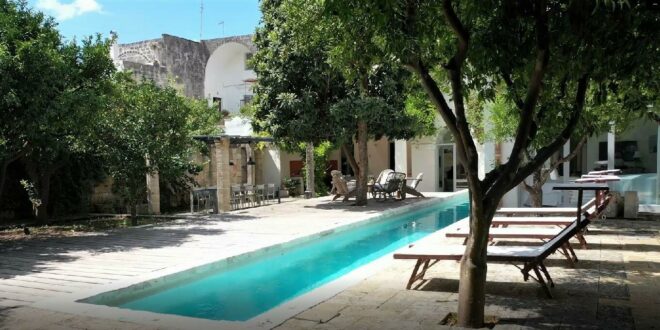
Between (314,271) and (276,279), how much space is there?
0.86 metres

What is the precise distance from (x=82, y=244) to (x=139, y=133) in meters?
3.87

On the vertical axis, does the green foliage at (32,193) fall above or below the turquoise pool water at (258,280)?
above

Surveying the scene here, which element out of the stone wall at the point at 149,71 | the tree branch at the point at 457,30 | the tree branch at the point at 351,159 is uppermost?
the stone wall at the point at 149,71

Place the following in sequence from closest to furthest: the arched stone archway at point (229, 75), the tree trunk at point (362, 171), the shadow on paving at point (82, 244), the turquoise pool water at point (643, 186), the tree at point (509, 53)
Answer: the tree at point (509, 53), the shadow on paving at point (82, 244), the turquoise pool water at point (643, 186), the tree trunk at point (362, 171), the arched stone archway at point (229, 75)

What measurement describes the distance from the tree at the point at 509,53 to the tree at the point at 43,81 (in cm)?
684

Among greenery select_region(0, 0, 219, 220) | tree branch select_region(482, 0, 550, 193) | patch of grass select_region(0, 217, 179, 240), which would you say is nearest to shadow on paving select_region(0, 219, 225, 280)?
patch of grass select_region(0, 217, 179, 240)

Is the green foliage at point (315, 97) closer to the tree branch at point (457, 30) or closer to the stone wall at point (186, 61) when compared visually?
the tree branch at point (457, 30)

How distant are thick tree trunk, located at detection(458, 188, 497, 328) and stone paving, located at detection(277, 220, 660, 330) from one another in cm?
24

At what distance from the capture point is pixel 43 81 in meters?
9.31

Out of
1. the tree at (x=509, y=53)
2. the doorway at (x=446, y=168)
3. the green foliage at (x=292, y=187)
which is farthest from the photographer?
the doorway at (x=446, y=168)

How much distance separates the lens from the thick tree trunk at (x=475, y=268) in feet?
14.1

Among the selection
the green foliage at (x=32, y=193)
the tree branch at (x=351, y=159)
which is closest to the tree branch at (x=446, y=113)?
the green foliage at (x=32, y=193)

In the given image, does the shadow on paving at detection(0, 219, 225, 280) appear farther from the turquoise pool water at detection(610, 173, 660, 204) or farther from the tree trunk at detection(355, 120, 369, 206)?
the turquoise pool water at detection(610, 173, 660, 204)

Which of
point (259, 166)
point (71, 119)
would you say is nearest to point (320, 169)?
point (259, 166)
